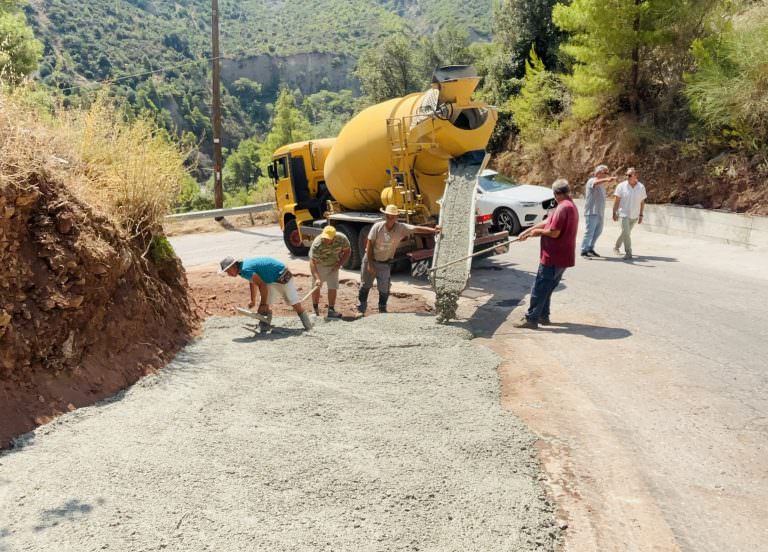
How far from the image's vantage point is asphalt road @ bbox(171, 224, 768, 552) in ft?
11.9

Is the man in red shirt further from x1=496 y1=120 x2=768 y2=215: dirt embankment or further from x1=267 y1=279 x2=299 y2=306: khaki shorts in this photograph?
x1=496 y1=120 x2=768 y2=215: dirt embankment

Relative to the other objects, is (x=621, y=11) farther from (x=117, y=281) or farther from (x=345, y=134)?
(x=117, y=281)

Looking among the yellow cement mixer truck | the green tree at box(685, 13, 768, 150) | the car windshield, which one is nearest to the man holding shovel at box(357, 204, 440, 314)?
the yellow cement mixer truck

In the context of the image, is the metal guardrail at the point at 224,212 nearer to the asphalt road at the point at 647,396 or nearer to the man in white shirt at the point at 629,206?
the asphalt road at the point at 647,396

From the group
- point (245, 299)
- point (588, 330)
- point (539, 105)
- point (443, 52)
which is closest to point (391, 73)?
point (443, 52)

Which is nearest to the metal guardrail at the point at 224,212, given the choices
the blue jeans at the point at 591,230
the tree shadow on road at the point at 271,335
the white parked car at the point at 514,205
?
the white parked car at the point at 514,205

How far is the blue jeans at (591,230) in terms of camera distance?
1148cm

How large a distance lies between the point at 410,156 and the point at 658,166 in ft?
28.4

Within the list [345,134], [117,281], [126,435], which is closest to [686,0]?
[345,134]

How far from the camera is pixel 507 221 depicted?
47.1 feet

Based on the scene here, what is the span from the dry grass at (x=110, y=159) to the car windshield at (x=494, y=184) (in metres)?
8.86

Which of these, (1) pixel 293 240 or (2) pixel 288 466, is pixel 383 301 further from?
(1) pixel 293 240

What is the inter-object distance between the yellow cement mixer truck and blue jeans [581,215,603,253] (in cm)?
193

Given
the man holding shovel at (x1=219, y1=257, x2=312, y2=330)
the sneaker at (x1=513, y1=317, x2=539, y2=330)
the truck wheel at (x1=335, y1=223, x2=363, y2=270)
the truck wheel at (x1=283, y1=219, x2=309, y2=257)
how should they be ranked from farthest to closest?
the truck wheel at (x1=283, y1=219, x2=309, y2=257) → the truck wheel at (x1=335, y1=223, x2=363, y2=270) → the man holding shovel at (x1=219, y1=257, x2=312, y2=330) → the sneaker at (x1=513, y1=317, x2=539, y2=330)
